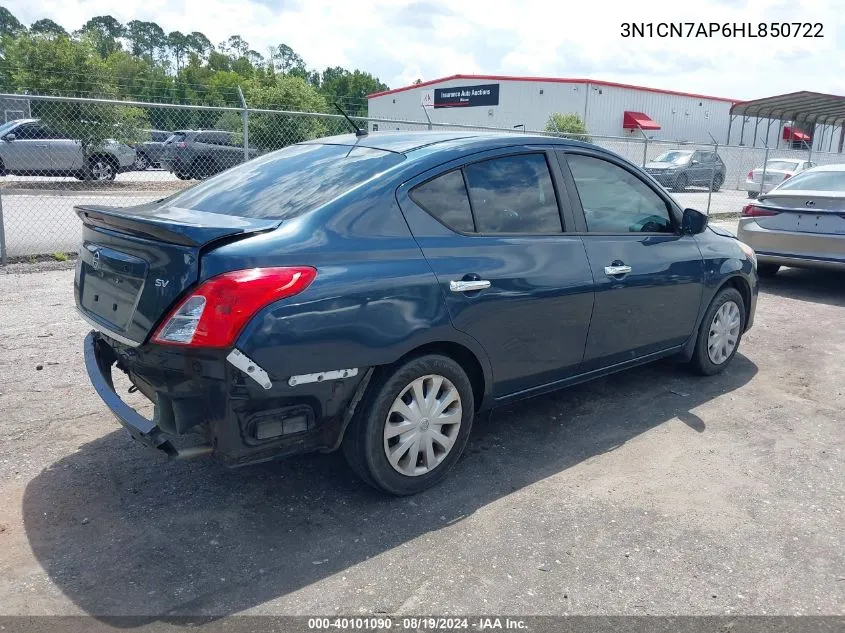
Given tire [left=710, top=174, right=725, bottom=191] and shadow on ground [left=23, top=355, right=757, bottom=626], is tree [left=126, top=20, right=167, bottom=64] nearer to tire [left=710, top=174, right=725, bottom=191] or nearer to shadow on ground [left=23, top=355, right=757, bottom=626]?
tire [left=710, top=174, right=725, bottom=191]

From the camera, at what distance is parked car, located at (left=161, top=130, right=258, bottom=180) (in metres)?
16.7

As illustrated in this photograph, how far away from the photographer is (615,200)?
14.6 ft

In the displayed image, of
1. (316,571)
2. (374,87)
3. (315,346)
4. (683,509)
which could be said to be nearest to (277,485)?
(316,571)

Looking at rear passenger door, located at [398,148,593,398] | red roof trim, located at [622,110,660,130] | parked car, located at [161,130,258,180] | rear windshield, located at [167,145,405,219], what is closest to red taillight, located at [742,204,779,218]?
rear passenger door, located at [398,148,593,398]

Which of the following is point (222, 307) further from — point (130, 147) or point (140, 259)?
point (130, 147)

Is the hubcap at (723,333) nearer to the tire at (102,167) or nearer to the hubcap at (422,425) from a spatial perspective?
the hubcap at (422,425)

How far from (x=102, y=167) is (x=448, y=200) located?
16757mm

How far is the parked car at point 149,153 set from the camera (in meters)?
19.2

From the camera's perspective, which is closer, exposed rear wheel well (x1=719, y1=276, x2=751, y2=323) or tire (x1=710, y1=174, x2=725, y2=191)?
exposed rear wheel well (x1=719, y1=276, x2=751, y2=323)

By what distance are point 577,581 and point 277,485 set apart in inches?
60.2

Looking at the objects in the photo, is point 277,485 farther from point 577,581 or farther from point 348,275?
point 577,581

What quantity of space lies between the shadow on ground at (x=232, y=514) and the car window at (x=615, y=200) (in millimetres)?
1228

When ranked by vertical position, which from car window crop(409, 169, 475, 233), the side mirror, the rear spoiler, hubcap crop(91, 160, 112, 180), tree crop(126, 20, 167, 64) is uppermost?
tree crop(126, 20, 167, 64)

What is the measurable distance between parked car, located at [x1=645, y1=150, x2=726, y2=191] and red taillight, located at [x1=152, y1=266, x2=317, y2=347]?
797 inches
